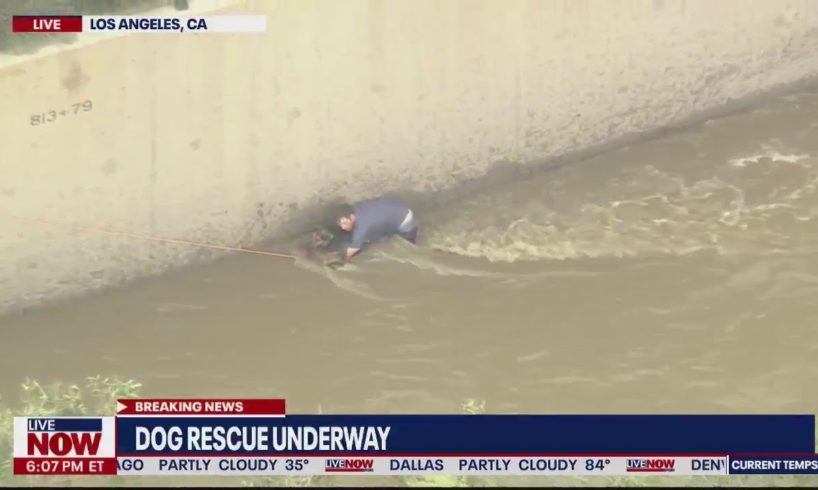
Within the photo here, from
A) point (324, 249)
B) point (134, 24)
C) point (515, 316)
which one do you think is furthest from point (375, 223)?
point (134, 24)

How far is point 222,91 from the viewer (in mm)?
9383

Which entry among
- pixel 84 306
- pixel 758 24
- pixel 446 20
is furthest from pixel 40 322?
pixel 758 24

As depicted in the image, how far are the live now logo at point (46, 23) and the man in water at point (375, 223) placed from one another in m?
2.52

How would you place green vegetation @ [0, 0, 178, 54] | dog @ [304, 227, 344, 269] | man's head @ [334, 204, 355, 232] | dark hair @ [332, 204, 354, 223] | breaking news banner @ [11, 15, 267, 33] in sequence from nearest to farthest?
1. green vegetation @ [0, 0, 178, 54]
2. breaking news banner @ [11, 15, 267, 33]
3. man's head @ [334, 204, 355, 232]
4. dog @ [304, 227, 344, 269]
5. dark hair @ [332, 204, 354, 223]

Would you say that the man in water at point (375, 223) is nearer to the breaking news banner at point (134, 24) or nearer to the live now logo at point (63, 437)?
the breaking news banner at point (134, 24)

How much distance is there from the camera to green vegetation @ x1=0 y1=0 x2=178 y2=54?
8.49 metres

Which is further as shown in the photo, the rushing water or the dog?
the dog

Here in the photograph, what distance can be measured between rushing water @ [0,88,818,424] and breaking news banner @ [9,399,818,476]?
0.72 meters

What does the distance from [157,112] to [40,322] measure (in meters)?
1.82

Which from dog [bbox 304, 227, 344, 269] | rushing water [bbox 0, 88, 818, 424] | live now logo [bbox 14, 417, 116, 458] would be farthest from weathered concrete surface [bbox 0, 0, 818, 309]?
live now logo [bbox 14, 417, 116, 458]

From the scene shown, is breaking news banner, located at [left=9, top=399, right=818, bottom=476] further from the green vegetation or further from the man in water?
the green vegetation

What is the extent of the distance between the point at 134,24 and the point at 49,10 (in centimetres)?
61

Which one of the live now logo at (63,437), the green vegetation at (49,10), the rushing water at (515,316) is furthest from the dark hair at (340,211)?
the live now logo at (63,437)

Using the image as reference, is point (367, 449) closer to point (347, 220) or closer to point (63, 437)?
point (63, 437)
